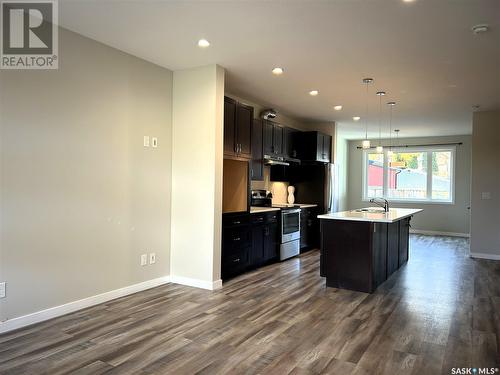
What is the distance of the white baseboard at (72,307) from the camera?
3061 millimetres

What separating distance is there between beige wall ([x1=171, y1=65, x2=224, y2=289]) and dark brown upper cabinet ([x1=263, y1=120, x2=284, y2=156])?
6.03 feet

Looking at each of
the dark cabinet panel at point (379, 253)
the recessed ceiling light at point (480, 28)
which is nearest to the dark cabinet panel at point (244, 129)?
the dark cabinet panel at point (379, 253)

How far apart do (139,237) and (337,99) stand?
380cm

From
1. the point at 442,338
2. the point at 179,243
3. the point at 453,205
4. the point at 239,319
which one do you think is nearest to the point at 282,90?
the point at 179,243

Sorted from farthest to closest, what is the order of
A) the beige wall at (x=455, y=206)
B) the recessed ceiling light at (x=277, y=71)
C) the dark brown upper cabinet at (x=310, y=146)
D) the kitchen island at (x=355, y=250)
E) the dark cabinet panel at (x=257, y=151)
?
1. the beige wall at (x=455, y=206)
2. the dark brown upper cabinet at (x=310, y=146)
3. the dark cabinet panel at (x=257, y=151)
4. the recessed ceiling light at (x=277, y=71)
5. the kitchen island at (x=355, y=250)

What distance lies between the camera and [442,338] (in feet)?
9.98

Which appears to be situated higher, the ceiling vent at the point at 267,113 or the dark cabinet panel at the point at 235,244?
the ceiling vent at the point at 267,113

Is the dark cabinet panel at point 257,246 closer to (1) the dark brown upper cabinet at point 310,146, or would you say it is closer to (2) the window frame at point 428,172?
(1) the dark brown upper cabinet at point 310,146

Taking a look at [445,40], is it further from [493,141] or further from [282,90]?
[493,141]

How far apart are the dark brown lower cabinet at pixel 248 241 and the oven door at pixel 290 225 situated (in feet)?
0.48

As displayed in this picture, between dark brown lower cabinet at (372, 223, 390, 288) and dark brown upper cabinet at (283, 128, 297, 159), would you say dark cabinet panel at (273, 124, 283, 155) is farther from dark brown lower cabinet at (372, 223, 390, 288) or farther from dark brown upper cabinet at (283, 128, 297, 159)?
dark brown lower cabinet at (372, 223, 390, 288)

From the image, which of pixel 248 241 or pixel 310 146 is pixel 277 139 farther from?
pixel 248 241

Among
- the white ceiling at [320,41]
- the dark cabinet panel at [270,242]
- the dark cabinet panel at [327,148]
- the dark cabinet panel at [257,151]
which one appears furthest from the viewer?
the dark cabinet panel at [327,148]

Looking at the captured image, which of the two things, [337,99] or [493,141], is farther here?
[493,141]
